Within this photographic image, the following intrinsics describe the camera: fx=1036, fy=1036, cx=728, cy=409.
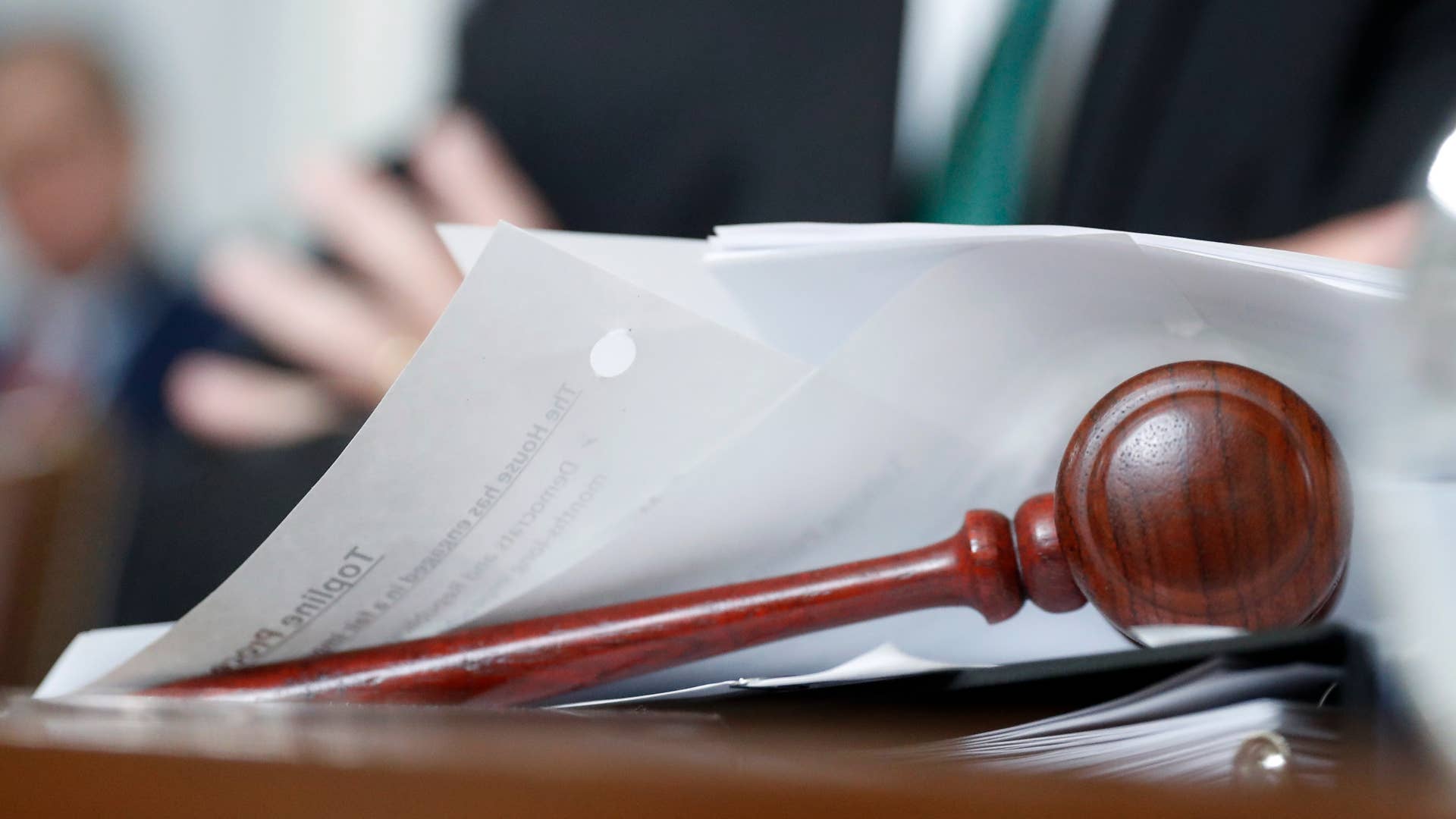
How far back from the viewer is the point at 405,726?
10 cm

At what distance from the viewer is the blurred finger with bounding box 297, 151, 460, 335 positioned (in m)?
0.55

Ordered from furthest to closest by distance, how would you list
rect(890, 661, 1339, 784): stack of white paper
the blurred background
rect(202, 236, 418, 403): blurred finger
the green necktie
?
the blurred background
the green necktie
rect(202, 236, 418, 403): blurred finger
rect(890, 661, 1339, 784): stack of white paper

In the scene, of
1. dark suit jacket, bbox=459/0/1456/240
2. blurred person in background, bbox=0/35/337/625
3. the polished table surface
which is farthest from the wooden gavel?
blurred person in background, bbox=0/35/337/625

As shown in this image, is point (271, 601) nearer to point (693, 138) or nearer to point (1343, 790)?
point (1343, 790)

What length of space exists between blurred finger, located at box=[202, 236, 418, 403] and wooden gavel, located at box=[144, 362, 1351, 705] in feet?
1.00

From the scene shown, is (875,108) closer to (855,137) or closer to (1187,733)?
(855,137)

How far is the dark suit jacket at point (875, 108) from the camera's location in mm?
566

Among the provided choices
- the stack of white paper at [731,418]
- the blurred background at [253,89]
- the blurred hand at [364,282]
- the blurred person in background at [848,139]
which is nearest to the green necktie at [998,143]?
the blurred person in background at [848,139]

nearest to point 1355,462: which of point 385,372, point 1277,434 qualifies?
point 1277,434

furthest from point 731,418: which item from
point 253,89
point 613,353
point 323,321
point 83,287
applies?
point 83,287

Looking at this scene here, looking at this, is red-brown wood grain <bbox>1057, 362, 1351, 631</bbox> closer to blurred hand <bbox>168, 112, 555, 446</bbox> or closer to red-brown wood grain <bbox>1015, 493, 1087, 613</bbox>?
red-brown wood grain <bbox>1015, 493, 1087, 613</bbox>

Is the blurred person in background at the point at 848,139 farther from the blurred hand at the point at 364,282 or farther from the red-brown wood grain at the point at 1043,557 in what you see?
the red-brown wood grain at the point at 1043,557

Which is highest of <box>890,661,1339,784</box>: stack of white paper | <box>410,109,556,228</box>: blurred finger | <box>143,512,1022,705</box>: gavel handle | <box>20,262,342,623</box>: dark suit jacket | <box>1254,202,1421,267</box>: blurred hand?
<box>410,109,556,228</box>: blurred finger

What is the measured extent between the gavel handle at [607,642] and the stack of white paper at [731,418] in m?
0.01
